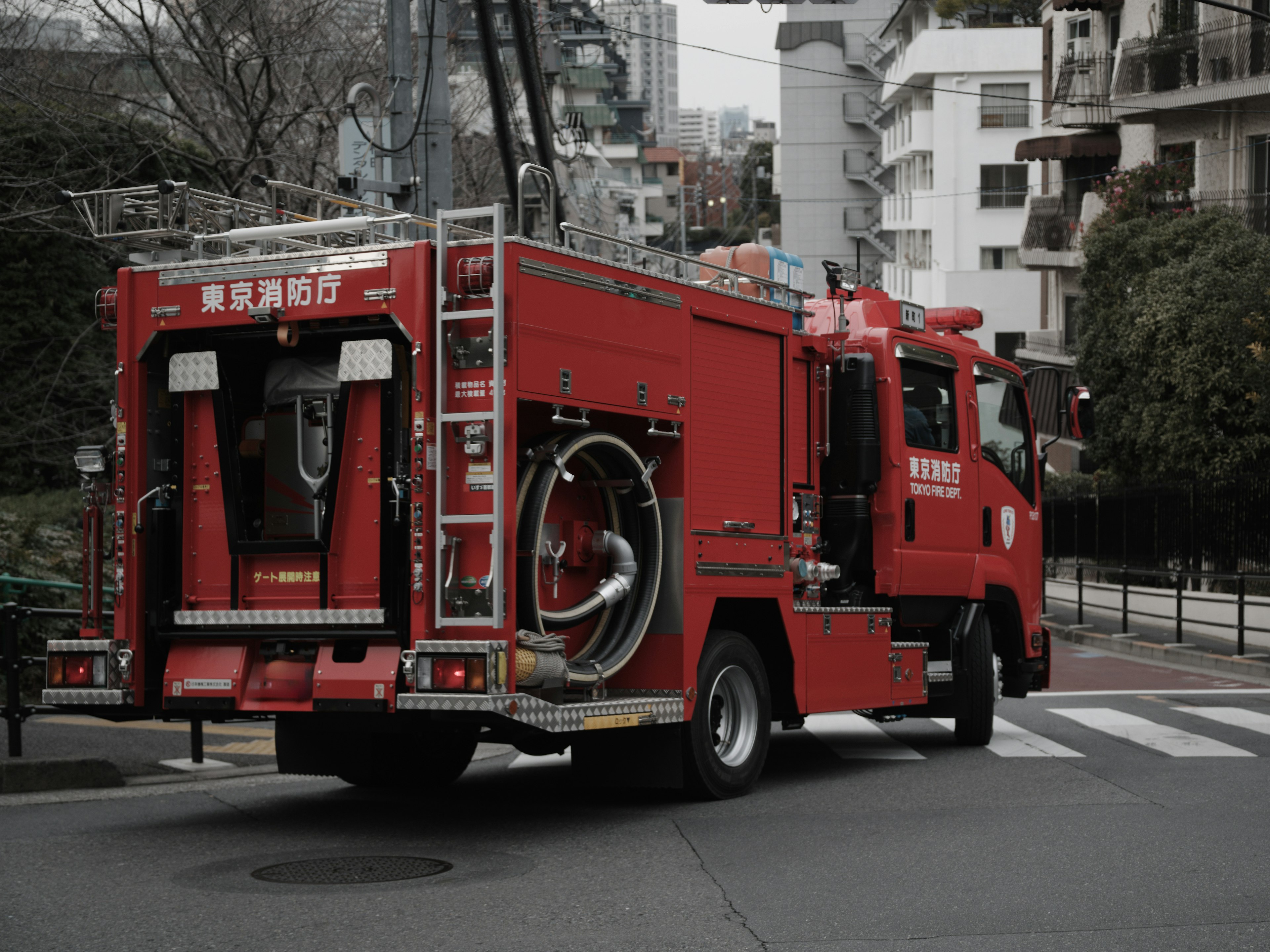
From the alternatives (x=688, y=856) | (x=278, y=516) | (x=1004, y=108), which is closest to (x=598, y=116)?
(x=1004, y=108)

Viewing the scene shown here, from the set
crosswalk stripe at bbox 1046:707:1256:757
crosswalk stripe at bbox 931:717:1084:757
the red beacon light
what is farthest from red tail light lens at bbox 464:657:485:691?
the red beacon light

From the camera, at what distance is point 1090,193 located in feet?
143

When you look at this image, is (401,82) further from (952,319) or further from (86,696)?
(86,696)

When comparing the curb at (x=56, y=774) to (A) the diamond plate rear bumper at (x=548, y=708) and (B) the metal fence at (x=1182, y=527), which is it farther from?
(B) the metal fence at (x=1182, y=527)

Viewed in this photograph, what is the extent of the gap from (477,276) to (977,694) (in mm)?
Result: 6480

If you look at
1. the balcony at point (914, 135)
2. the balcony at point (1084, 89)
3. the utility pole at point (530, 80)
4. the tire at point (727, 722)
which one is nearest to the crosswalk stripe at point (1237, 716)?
the tire at point (727, 722)

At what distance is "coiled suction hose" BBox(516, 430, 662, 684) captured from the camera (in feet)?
27.9

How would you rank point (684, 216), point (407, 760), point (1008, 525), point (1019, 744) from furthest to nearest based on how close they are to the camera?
point (684, 216), point (1008, 525), point (1019, 744), point (407, 760)

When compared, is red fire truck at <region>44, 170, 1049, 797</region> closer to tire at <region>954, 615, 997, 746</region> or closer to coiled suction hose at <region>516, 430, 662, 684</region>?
coiled suction hose at <region>516, 430, 662, 684</region>

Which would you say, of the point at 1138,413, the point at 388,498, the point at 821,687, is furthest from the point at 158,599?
the point at 1138,413

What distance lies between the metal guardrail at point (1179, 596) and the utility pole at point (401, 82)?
11888 millimetres

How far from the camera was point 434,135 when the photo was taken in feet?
50.6

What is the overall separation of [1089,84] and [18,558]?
114 ft

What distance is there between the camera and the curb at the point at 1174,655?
20250mm
